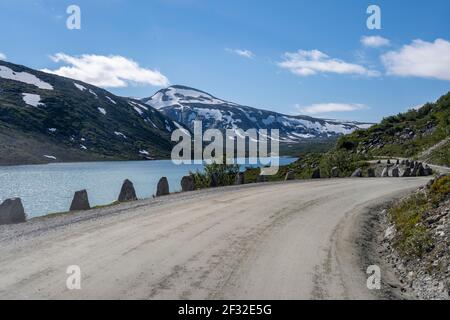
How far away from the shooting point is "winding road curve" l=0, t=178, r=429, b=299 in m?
7.22

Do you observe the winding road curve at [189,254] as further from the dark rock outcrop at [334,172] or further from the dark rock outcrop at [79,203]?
the dark rock outcrop at [334,172]

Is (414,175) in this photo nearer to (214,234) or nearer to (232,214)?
(232,214)

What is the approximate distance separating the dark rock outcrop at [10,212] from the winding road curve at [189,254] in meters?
0.93

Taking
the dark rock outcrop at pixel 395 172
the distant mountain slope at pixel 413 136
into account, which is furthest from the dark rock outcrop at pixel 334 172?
the distant mountain slope at pixel 413 136

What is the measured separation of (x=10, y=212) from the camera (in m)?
15.1

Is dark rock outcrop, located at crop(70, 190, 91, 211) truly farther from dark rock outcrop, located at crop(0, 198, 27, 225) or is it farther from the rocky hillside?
the rocky hillside

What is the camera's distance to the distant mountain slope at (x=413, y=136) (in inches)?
2073

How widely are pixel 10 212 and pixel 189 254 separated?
8.80 meters

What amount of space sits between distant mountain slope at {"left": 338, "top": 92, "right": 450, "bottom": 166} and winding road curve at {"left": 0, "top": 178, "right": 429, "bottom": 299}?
122 ft

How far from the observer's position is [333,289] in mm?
7457

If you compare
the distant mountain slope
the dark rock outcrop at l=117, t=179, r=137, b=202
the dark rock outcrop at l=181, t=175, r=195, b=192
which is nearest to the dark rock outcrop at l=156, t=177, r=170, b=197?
the dark rock outcrop at l=117, t=179, r=137, b=202

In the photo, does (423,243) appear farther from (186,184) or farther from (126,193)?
(186,184)
